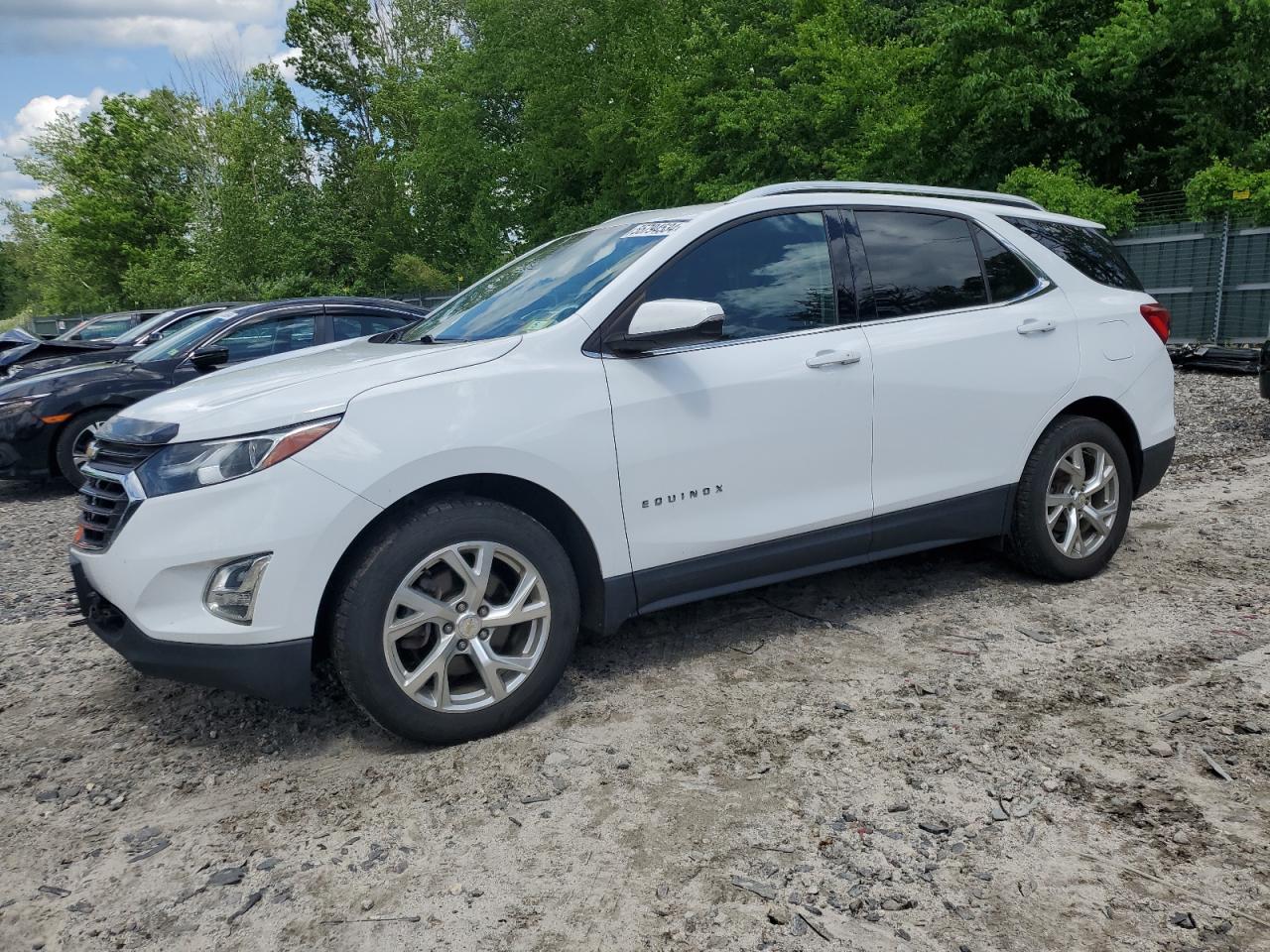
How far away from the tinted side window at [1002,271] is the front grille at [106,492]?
11.6 feet

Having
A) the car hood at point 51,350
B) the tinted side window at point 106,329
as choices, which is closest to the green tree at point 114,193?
the tinted side window at point 106,329

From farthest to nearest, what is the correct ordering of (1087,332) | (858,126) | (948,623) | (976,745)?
(858,126) → (1087,332) → (948,623) → (976,745)

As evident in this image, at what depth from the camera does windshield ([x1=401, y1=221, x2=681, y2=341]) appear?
3623mm

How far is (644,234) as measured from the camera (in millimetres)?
3822

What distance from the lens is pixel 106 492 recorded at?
3.16m

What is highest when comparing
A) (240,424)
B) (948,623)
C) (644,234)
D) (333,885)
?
(644,234)

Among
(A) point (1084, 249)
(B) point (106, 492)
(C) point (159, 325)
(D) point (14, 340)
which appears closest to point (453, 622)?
(B) point (106, 492)

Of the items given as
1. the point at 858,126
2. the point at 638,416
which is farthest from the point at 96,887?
the point at 858,126

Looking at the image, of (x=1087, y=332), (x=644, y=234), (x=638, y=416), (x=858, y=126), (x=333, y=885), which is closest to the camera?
(x=333, y=885)

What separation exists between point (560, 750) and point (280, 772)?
0.93 metres

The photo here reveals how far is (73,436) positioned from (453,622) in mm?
6838

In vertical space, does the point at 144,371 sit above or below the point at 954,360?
below

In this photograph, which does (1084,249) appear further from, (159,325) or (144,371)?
(159,325)

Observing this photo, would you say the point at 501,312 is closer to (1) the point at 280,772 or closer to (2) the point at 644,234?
(2) the point at 644,234
